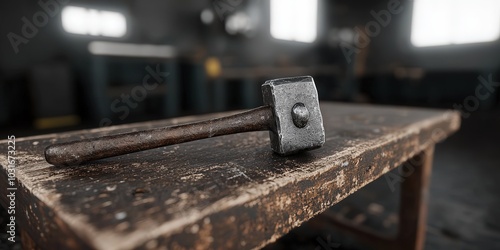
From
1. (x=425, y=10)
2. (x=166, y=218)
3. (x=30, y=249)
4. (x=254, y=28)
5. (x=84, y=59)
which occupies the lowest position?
(x=30, y=249)

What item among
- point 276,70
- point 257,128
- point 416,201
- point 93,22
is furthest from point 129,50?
point 257,128

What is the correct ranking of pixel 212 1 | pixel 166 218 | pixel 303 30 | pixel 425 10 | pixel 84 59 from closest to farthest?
pixel 166 218, pixel 84 59, pixel 212 1, pixel 425 10, pixel 303 30

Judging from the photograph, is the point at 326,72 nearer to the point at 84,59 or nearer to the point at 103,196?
the point at 84,59

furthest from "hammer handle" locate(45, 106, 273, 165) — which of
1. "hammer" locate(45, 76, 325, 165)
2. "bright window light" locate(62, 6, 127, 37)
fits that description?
"bright window light" locate(62, 6, 127, 37)

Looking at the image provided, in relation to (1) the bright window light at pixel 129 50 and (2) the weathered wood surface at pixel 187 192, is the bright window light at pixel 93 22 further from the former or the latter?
(2) the weathered wood surface at pixel 187 192

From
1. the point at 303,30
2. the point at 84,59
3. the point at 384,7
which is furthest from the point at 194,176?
the point at 384,7

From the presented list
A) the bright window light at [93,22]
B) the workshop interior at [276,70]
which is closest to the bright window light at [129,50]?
the workshop interior at [276,70]
